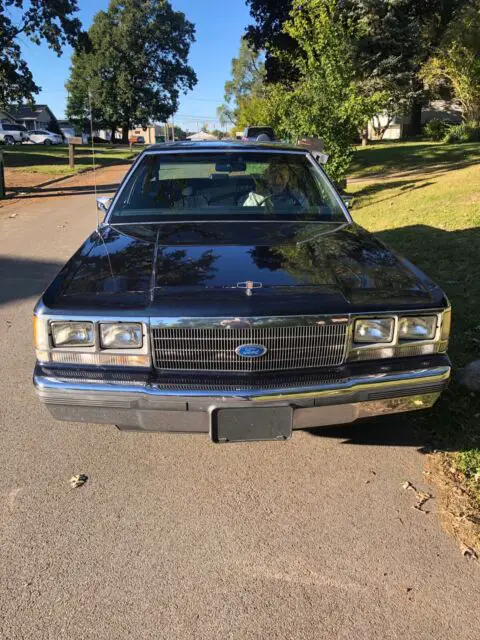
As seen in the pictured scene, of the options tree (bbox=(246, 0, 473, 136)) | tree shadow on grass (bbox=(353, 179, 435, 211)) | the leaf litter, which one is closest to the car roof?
the leaf litter

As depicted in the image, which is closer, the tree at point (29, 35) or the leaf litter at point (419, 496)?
the leaf litter at point (419, 496)

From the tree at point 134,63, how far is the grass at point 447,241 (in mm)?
47655

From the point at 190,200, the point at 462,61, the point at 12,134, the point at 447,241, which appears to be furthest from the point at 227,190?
the point at 12,134

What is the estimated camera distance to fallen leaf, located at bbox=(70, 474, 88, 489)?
2975mm

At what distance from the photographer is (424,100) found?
32.3 meters

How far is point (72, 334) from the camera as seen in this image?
267 cm

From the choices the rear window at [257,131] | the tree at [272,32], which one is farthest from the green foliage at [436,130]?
the rear window at [257,131]

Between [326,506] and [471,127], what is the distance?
27805 millimetres

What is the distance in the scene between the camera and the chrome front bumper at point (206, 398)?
2.59m

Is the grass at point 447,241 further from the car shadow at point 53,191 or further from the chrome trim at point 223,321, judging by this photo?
the car shadow at point 53,191

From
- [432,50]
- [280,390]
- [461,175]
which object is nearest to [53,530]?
[280,390]

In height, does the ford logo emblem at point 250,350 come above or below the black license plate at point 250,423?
above

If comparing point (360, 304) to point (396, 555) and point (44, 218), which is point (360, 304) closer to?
point (396, 555)

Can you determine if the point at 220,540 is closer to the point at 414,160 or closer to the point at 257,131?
the point at 257,131
